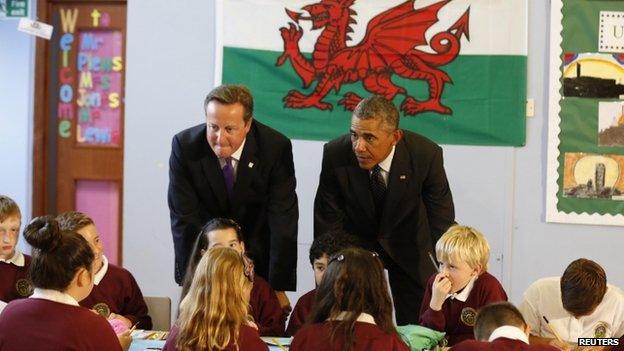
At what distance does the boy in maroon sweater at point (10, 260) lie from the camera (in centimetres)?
365

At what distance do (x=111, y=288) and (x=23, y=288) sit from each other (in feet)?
1.17

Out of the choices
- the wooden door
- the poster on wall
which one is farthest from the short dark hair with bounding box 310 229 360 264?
the wooden door

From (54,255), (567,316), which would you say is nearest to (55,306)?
(54,255)

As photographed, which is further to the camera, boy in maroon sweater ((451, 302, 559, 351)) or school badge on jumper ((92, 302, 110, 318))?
school badge on jumper ((92, 302, 110, 318))

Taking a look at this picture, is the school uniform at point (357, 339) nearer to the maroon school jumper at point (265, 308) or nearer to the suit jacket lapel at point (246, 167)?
the maroon school jumper at point (265, 308)

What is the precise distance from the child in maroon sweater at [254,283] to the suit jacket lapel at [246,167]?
0.29m

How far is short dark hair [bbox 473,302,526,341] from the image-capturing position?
267 cm

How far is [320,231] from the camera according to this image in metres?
4.06

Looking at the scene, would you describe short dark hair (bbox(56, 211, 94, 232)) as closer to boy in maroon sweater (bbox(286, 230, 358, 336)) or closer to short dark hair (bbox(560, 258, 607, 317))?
boy in maroon sweater (bbox(286, 230, 358, 336))

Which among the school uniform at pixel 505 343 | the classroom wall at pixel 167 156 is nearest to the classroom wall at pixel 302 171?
the classroom wall at pixel 167 156

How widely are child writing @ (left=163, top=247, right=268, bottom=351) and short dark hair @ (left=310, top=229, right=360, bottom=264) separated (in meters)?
0.97

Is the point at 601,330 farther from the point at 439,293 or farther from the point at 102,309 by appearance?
the point at 102,309

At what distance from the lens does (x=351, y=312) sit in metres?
2.64

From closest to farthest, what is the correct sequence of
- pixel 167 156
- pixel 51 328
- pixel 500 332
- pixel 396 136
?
pixel 51 328
pixel 500 332
pixel 396 136
pixel 167 156
